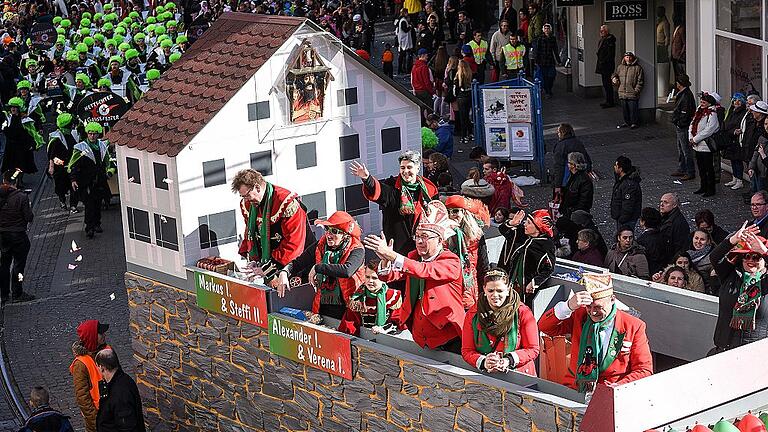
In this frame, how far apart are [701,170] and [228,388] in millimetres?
8545

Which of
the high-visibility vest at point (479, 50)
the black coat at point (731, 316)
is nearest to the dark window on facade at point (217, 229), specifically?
the black coat at point (731, 316)

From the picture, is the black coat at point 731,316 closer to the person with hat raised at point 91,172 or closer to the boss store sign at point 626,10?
the person with hat raised at point 91,172

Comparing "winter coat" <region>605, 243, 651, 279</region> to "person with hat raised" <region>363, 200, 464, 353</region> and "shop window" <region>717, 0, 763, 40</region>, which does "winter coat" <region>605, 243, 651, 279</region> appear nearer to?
"person with hat raised" <region>363, 200, 464, 353</region>

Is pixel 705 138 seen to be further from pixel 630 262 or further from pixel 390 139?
pixel 390 139

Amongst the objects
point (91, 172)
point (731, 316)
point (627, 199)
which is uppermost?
point (731, 316)

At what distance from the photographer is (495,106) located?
2031 centimetres

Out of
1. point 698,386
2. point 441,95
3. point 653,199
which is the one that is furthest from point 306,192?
point 441,95

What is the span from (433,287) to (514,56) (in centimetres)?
1629

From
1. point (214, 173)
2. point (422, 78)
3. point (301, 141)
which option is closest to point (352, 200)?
point (301, 141)

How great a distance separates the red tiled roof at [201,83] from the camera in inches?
460

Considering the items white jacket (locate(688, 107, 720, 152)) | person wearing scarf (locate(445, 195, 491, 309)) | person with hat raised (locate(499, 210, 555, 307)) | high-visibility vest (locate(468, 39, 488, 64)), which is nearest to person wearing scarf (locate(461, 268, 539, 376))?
Answer: person wearing scarf (locate(445, 195, 491, 309))

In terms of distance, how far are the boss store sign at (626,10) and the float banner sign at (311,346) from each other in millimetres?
13414

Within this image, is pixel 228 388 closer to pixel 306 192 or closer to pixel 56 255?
pixel 306 192

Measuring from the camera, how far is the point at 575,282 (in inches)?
417
